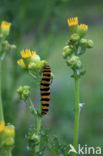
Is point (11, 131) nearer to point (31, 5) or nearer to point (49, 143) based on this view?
point (49, 143)

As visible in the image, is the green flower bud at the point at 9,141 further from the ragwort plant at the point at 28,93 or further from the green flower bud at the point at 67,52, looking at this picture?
the green flower bud at the point at 67,52

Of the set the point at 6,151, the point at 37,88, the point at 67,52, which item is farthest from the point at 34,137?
the point at 37,88

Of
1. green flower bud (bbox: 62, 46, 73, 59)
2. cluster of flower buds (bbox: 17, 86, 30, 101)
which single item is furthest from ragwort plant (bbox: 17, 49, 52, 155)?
green flower bud (bbox: 62, 46, 73, 59)

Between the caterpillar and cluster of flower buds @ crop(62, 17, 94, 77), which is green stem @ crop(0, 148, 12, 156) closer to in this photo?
the caterpillar

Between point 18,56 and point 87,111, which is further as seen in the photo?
point 87,111

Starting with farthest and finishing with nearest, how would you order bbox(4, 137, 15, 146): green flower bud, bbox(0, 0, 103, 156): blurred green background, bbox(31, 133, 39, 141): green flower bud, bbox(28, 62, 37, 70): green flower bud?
bbox(0, 0, 103, 156): blurred green background
bbox(28, 62, 37, 70): green flower bud
bbox(31, 133, 39, 141): green flower bud
bbox(4, 137, 15, 146): green flower bud

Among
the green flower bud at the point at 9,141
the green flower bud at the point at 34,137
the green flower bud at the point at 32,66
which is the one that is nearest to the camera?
the green flower bud at the point at 9,141

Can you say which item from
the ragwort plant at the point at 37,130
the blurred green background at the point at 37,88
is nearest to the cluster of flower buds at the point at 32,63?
the ragwort plant at the point at 37,130

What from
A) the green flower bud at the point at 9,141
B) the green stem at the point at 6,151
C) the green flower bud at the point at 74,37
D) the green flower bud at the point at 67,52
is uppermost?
the green flower bud at the point at 74,37

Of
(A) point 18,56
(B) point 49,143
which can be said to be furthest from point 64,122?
(B) point 49,143
